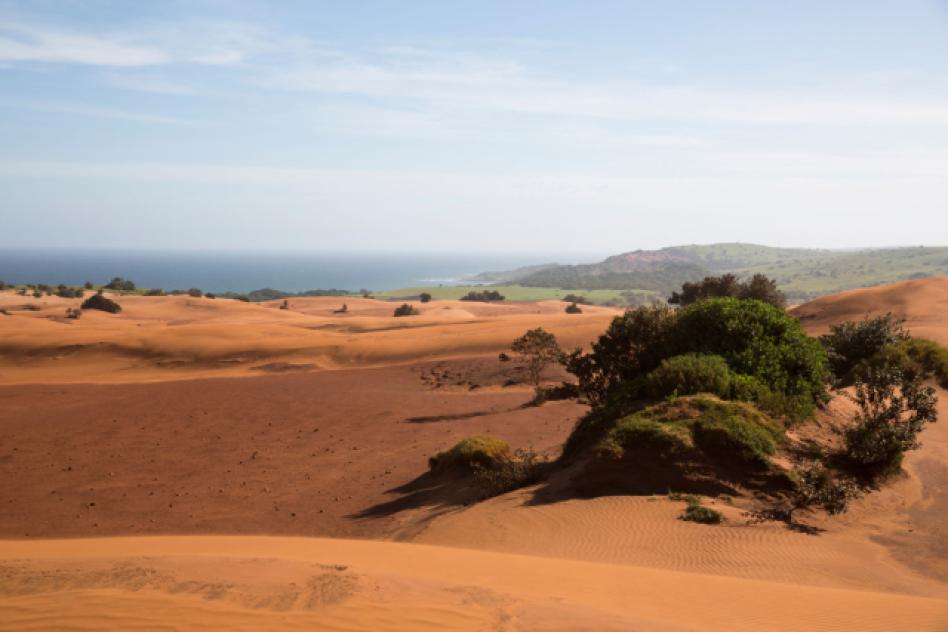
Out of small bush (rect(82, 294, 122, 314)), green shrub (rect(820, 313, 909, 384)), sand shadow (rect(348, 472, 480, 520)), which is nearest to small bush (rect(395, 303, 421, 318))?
small bush (rect(82, 294, 122, 314))

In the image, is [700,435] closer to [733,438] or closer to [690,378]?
[733,438]

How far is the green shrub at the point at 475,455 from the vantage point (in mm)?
15398

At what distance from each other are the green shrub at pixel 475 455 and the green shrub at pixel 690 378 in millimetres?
3731

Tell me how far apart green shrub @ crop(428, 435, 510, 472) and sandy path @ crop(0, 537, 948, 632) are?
6.10m

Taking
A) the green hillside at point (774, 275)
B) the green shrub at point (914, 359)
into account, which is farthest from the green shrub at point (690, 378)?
the green hillside at point (774, 275)

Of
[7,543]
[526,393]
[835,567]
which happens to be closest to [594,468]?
[835,567]

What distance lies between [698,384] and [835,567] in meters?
5.63

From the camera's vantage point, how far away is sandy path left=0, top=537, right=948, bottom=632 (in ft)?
21.8

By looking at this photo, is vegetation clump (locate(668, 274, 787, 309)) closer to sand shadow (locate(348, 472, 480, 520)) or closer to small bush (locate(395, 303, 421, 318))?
sand shadow (locate(348, 472, 480, 520))

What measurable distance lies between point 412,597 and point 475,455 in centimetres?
828

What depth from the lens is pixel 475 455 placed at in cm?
1549

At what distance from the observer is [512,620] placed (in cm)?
666

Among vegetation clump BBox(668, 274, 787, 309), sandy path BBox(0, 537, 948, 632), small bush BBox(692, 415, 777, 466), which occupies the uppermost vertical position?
vegetation clump BBox(668, 274, 787, 309)

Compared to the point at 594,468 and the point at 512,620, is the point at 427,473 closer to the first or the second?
the point at 594,468
